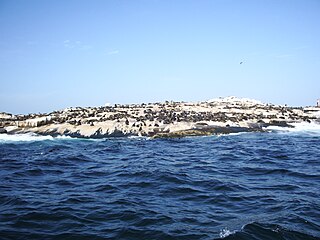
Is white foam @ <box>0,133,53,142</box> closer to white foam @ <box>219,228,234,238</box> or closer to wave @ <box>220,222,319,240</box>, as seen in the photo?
white foam @ <box>219,228,234,238</box>

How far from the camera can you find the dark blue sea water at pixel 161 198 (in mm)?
8070

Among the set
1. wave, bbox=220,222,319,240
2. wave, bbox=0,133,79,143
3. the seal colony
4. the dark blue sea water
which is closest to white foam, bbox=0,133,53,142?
wave, bbox=0,133,79,143

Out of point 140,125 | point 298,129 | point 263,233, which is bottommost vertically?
point 263,233

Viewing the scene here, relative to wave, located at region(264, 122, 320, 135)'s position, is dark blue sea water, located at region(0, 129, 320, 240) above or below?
below

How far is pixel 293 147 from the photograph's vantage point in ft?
84.0

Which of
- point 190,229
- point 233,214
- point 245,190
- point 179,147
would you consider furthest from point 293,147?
point 190,229

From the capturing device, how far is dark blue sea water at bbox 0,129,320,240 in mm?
8070

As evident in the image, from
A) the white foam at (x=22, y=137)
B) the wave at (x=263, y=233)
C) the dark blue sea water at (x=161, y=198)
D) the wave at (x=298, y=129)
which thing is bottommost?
the wave at (x=263, y=233)

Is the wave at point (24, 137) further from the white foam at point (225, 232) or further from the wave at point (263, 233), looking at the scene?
the wave at point (263, 233)

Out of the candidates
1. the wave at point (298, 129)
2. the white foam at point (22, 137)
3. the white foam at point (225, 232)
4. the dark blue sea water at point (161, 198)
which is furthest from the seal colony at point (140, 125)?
the white foam at point (225, 232)

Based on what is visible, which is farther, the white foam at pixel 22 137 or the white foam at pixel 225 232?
the white foam at pixel 22 137

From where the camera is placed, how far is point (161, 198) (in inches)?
435

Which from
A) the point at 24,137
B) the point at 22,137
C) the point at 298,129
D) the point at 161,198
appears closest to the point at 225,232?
the point at 161,198

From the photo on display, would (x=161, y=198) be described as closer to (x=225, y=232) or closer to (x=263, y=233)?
(x=225, y=232)
